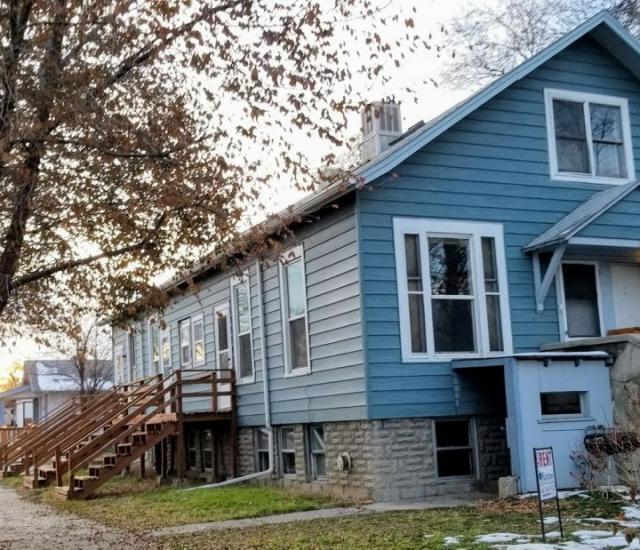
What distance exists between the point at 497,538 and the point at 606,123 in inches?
342

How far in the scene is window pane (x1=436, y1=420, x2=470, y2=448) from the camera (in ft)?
42.2

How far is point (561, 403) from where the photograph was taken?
1242 centimetres

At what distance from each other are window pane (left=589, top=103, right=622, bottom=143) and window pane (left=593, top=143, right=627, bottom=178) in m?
0.12

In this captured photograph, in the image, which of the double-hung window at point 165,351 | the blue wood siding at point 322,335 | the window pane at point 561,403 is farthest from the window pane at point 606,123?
the double-hung window at point 165,351

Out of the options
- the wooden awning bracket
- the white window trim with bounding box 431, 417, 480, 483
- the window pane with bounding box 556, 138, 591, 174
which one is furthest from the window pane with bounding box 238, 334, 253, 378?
the window pane with bounding box 556, 138, 591, 174

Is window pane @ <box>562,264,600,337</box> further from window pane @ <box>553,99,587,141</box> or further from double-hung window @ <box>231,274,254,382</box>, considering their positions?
double-hung window @ <box>231,274,254,382</box>

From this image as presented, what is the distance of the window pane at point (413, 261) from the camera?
12.9 m

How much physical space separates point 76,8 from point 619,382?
8595 millimetres

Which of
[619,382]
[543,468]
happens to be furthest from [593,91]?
[543,468]

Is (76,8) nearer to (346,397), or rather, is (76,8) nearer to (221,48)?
(221,48)

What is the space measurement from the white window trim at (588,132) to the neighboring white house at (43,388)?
3870 cm

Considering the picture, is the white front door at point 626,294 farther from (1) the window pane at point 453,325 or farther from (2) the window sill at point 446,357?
(1) the window pane at point 453,325

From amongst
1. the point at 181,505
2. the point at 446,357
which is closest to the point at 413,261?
the point at 446,357

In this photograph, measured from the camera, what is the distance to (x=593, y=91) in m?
14.5
